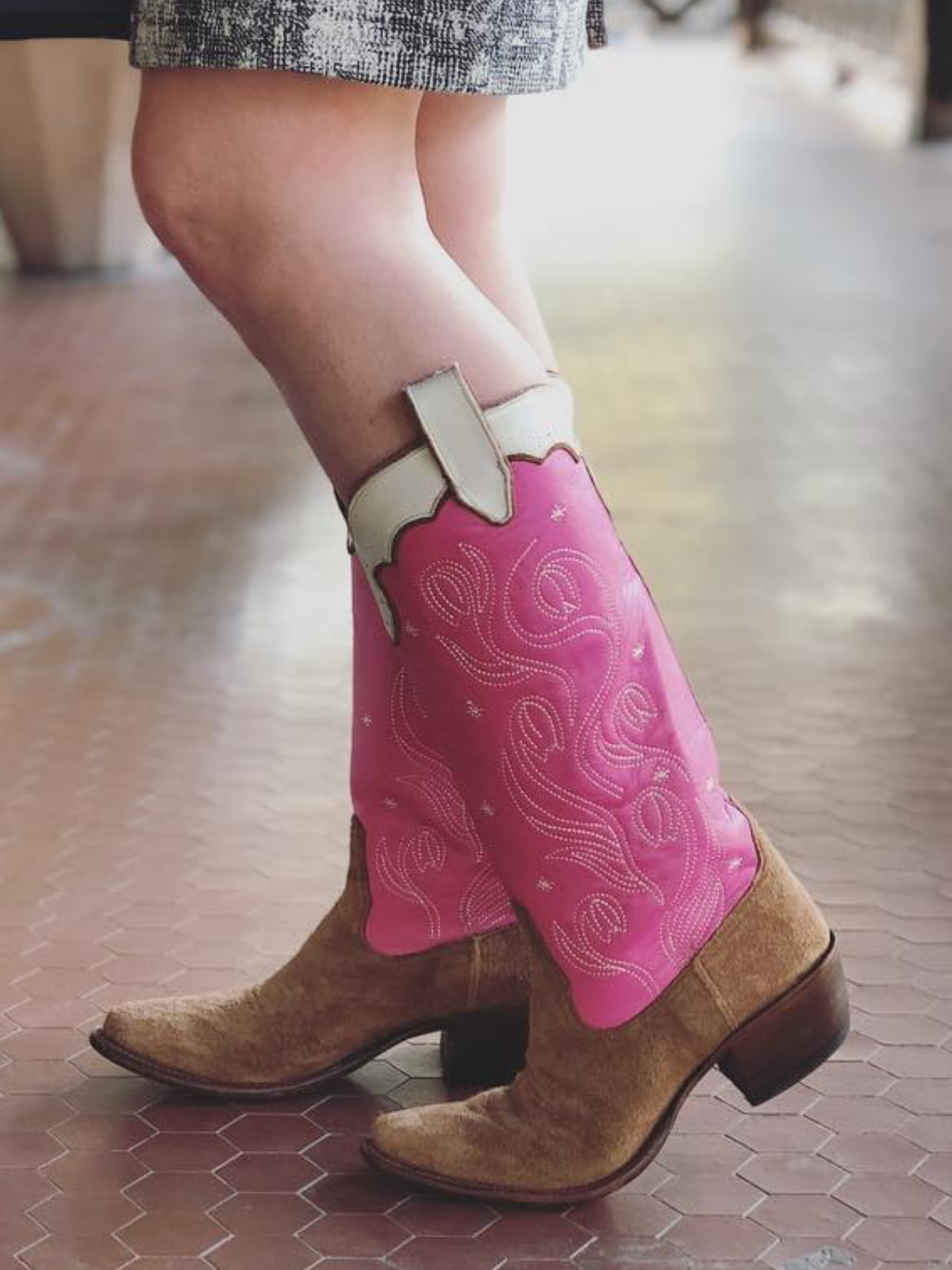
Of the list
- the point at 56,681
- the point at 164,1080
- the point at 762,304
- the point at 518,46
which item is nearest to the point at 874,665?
the point at 56,681

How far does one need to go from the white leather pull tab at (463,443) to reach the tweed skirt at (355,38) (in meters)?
0.16

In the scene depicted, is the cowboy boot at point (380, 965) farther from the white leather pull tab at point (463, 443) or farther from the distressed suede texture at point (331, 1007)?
the white leather pull tab at point (463, 443)

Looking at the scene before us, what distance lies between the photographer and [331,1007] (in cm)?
136

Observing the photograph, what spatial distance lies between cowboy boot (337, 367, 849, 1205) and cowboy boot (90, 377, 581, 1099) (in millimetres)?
111

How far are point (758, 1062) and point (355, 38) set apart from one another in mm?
637

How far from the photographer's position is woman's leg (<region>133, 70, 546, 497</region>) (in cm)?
107

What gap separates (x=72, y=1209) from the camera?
1221 mm

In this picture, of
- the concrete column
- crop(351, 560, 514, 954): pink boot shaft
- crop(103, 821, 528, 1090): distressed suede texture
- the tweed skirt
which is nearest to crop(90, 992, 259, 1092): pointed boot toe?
crop(103, 821, 528, 1090): distressed suede texture

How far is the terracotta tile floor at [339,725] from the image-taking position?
1.22 m

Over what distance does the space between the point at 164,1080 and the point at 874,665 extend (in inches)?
54.1

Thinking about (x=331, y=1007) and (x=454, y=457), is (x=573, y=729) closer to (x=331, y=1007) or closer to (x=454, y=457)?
(x=454, y=457)

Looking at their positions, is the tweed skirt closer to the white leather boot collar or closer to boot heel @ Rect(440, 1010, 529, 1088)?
the white leather boot collar

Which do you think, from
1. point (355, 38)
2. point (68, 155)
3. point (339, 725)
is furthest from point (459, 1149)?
point (68, 155)

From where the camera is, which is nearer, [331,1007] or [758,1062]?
[758,1062]
